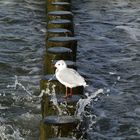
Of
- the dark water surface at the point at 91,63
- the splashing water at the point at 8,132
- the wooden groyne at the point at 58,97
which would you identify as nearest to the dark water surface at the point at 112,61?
the dark water surface at the point at 91,63

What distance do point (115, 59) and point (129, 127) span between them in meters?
3.67

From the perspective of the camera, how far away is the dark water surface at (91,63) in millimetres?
7910

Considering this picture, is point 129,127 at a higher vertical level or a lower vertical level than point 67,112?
lower

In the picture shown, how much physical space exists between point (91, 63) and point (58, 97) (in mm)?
5253

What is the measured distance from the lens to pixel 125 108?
856 centimetres

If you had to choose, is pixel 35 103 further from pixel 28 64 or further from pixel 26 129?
pixel 28 64

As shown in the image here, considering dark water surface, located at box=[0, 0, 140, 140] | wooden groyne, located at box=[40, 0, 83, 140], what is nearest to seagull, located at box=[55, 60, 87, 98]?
wooden groyne, located at box=[40, 0, 83, 140]

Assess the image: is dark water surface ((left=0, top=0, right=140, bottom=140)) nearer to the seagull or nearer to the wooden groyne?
the wooden groyne

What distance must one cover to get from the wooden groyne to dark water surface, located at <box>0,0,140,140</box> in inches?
12.9

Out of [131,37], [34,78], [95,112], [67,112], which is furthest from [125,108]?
[131,37]

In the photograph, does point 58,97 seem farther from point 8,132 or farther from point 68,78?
point 8,132

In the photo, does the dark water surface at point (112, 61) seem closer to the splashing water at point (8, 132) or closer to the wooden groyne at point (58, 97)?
the splashing water at point (8, 132)

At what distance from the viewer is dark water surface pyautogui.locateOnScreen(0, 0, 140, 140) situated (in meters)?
7.91

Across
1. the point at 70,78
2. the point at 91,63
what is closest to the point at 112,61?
the point at 91,63
